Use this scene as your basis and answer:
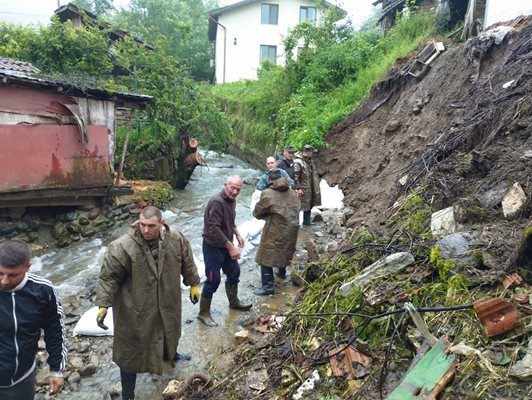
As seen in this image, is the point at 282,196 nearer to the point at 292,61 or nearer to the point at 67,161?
the point at 67,161

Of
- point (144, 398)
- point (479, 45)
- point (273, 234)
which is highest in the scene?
point (479, 45)

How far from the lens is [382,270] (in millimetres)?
3627

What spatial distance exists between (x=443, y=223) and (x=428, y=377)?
2209 millimetres

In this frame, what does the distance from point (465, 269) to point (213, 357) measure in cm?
274

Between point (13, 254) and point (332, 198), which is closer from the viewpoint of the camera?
point (13, 254)

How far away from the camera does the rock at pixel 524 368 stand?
2213mm

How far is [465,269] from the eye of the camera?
3.27 m

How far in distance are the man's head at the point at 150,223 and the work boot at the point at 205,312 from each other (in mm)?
1878

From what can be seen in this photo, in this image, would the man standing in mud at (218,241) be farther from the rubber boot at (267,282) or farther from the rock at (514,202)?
the rock at (514,202)

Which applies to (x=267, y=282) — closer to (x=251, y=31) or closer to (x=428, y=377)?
(x=428, y=377)

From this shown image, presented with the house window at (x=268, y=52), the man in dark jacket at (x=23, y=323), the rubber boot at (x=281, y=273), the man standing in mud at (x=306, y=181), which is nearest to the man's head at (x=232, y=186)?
the rubber boot at (x=281, y=273)

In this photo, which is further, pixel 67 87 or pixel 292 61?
pixel 292 61

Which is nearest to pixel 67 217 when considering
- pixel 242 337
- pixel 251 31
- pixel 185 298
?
pixel 185 298

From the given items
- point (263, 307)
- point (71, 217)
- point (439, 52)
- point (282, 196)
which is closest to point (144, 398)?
point (263, 307)
